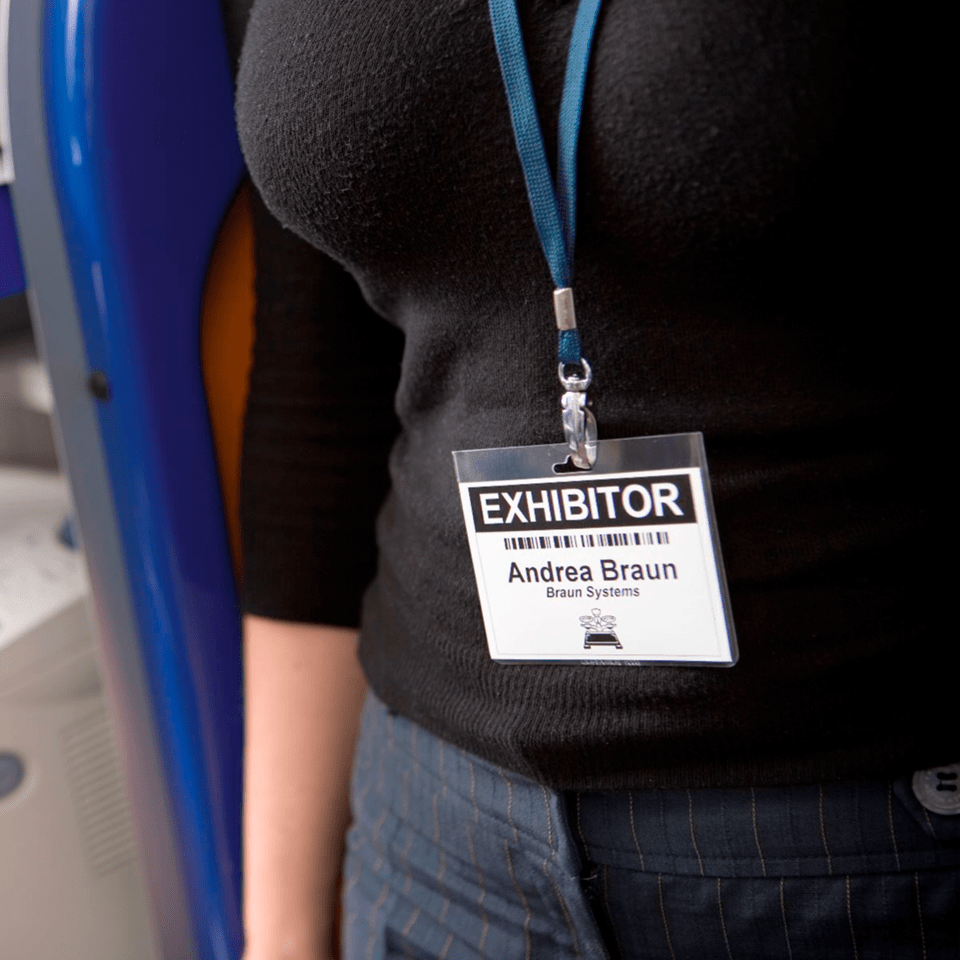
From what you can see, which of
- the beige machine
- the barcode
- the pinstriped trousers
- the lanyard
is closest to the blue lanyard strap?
the lanyard

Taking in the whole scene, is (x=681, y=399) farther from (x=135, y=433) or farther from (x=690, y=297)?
(x=135, y=433)

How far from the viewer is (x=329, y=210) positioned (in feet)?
1.85

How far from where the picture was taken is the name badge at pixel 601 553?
497 millimetres

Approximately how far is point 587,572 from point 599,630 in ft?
0.10

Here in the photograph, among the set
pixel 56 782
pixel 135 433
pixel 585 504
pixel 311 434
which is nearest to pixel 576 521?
pixel 585 504

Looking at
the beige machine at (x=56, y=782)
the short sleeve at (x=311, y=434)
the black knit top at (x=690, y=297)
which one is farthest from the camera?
the beige machine at (x=56, y=782)

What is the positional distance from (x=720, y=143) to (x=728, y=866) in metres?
0.35

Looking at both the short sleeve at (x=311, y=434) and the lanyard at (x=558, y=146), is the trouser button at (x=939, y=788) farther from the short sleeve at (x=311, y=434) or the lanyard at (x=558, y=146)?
the short sleeve at (x=311, y=434)

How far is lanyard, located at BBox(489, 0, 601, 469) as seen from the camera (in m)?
0.46

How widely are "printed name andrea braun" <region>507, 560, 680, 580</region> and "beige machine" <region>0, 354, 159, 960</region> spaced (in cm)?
62

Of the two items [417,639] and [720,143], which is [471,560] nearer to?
[417,639]

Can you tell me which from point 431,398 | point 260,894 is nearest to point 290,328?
point 431,398

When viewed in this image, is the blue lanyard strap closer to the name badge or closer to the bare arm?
the name badge

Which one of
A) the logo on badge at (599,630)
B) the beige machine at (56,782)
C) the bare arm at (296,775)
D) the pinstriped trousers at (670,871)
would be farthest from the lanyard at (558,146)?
the beige machine at (56,782)
